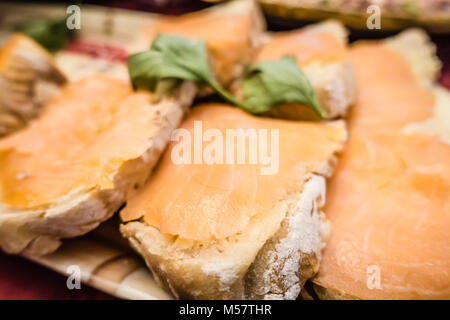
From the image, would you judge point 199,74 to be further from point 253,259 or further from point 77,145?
point 253,259

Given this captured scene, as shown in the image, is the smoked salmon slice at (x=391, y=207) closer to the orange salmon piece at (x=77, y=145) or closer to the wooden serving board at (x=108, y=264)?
the wooden serving board at (x=108, y=264)

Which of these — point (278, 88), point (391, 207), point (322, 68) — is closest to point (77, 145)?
point (278, 88)

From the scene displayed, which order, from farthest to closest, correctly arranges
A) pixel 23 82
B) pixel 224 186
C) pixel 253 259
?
pixel 23 82
pixel 224 186
pixel 253 259

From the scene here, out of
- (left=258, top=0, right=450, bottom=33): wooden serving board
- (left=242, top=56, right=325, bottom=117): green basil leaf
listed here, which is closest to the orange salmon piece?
(left=242, top=56, right=325, bottom=117): green basil leaf

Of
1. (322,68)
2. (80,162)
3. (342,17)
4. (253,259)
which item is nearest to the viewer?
(253,259)

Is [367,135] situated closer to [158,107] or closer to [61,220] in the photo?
[158,107]

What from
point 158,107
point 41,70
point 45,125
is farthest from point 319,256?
point 41,70
